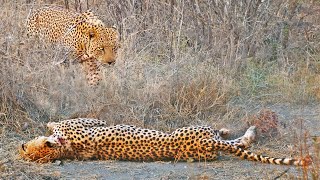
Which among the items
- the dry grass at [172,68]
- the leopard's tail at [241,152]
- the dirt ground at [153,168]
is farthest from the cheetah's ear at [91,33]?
the leopard's tail at [241,152]

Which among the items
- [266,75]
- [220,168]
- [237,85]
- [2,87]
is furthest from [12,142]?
[266,75]

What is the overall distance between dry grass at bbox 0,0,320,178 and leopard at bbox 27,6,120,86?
0.40 ft

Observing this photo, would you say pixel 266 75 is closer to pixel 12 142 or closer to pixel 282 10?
pixel 282 10

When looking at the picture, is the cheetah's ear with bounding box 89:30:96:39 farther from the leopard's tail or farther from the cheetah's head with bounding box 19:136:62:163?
the leopard's tail

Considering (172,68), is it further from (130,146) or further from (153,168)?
(153,168)

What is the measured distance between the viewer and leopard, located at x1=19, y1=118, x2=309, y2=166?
564cm

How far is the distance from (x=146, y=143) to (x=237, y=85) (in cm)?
203

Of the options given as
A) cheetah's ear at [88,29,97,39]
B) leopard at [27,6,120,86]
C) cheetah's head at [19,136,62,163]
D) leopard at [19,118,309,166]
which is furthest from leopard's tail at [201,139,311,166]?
cheetah's ear at [88,29,97,39]

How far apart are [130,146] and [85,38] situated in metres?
2.15

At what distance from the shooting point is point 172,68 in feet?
23.8

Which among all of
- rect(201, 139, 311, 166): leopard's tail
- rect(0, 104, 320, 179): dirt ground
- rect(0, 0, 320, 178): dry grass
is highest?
rect(0, 0, 320, 178): dry grass

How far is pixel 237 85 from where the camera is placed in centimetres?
749

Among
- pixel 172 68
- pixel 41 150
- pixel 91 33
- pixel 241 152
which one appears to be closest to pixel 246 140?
pixel 241 152

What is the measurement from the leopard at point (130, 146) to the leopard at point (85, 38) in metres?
1.58
